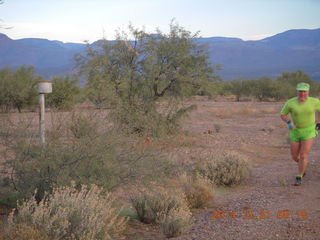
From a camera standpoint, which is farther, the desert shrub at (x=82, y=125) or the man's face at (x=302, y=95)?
the man's face at (x=302, y=95)

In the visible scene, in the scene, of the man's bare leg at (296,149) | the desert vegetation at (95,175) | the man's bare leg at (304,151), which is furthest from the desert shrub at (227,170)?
the man's bare leg at (304,151)

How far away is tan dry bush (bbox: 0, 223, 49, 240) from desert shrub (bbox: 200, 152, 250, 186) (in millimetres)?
5030

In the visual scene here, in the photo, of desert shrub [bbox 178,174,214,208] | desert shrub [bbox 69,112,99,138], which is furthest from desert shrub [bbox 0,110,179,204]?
desert shrub [bbox 178,174,214,208]

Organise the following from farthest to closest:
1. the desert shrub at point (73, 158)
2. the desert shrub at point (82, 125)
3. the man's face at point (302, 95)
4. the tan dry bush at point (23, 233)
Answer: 1. the man's face at point (302, 95)
2. the desert shrub at point (82, 125)
3. the desert shrub at point (73, 158)
4. the tan dry bush at point (23, 233)

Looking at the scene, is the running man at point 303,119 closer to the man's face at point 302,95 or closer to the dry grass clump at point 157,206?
the man's face at point 302,95

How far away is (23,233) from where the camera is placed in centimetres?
439

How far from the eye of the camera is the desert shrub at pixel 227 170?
9.06 meters

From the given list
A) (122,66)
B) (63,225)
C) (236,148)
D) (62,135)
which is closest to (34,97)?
(122,66)

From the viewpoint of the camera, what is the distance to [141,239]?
18.6 feet

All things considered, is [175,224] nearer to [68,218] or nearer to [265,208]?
[68,218]

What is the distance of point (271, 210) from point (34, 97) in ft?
89.7

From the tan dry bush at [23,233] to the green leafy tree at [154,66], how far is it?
11.1m

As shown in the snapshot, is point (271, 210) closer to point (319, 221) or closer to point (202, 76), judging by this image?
point (319, 221)

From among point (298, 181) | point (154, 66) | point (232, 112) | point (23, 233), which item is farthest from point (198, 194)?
point (232, 112)
